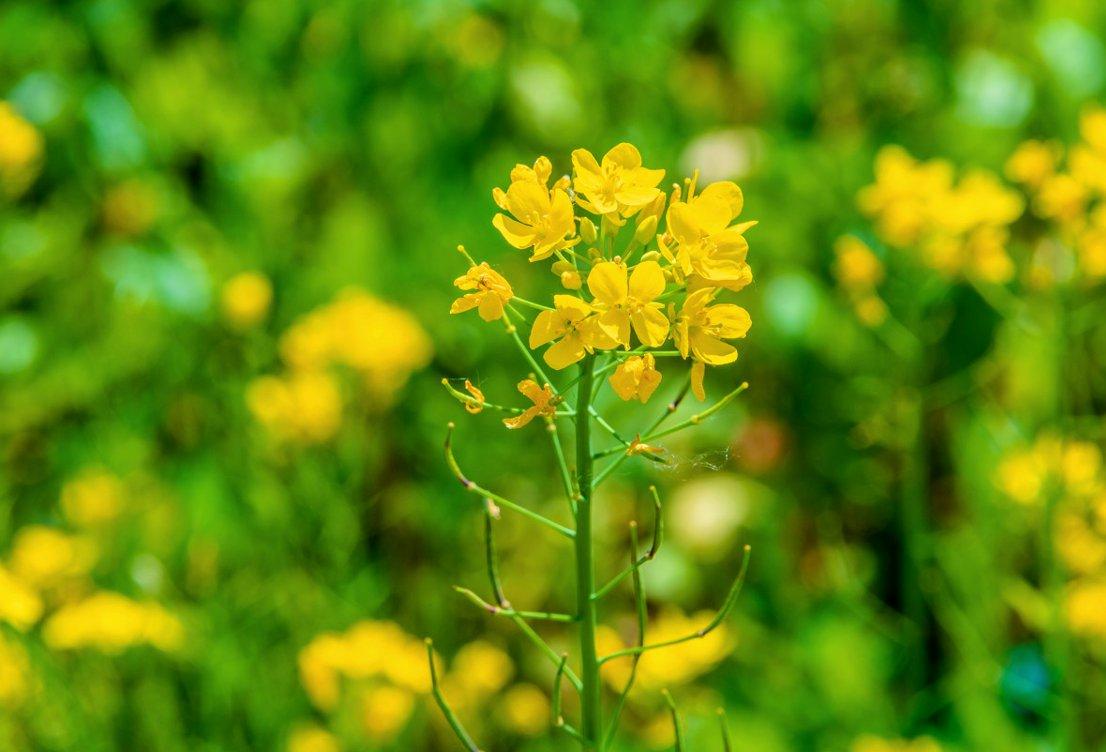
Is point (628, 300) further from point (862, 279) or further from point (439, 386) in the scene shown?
point (439, 386)

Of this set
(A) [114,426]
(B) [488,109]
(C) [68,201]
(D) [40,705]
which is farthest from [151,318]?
(D) [40,705]

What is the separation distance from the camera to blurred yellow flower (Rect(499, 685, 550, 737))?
181 centimetres

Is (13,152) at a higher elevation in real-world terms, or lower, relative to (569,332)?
lower

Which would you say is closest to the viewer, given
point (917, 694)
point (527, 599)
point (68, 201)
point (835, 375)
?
point (917, 694)

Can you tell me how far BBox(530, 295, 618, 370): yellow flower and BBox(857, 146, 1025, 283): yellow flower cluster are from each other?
1.02m

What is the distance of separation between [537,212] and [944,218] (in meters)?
1.02

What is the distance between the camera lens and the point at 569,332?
0.72 meters

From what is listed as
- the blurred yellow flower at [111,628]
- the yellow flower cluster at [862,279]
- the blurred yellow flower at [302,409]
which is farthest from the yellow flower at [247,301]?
the yellow flower cluster at [862,279]

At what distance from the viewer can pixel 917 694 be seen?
6.00ft

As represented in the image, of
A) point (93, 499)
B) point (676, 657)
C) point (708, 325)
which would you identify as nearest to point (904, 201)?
point (676, 657)

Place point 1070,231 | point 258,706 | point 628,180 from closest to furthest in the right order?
point 628,180
point 1070,231
point 258,706

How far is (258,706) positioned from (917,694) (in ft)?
3.20

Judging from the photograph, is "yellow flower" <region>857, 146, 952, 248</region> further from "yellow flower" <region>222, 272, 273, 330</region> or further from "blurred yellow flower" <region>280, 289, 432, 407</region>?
"yellow flower" <region>222, 272, 273, 330</region>

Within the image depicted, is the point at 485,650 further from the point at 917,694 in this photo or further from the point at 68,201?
the point at 68,201
